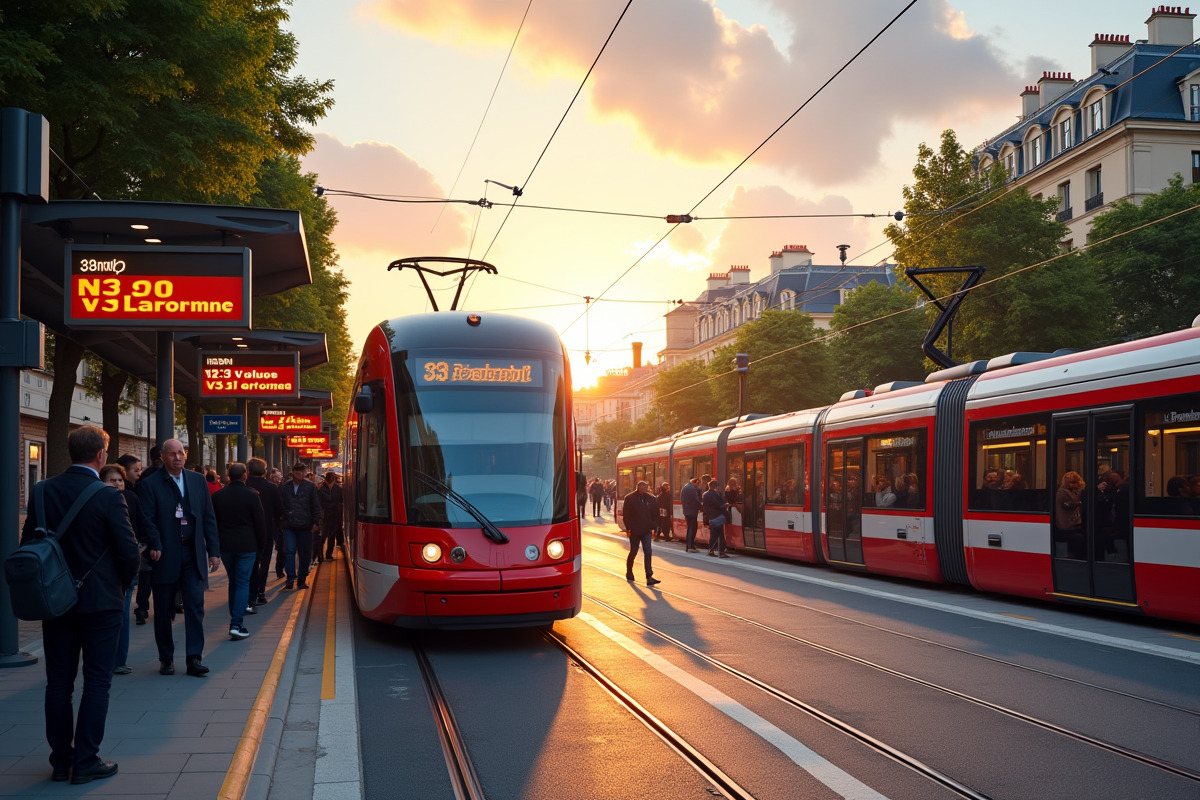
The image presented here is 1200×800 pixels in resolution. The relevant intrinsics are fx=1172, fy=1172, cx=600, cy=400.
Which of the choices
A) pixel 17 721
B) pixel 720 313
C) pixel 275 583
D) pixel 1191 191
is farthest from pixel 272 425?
pixel 720 313

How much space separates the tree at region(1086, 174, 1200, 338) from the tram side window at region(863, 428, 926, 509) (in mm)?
25610

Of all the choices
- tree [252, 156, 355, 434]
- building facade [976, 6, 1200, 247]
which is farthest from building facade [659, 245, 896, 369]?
tree [252, 156, 355, 434]

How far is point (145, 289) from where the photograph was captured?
11922mm

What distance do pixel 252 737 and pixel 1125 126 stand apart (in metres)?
53.0

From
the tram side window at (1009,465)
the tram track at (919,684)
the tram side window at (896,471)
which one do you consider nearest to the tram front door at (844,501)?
the tram side window at (896,471)

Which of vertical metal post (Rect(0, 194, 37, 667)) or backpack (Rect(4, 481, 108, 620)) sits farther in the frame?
vertical metal post (Rect(0, 194, 37, 667))

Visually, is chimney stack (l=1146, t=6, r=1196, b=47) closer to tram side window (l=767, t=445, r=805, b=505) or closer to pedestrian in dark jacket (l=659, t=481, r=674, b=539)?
pedestrian in dark jacket (l=659, t=481, r=674, b=539)

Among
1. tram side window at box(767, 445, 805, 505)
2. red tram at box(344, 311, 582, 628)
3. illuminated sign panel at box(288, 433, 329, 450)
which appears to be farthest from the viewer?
illuminated sign panel at box(288, 433, 329, 450)

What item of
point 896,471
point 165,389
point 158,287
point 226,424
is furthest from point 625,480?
point 158,287

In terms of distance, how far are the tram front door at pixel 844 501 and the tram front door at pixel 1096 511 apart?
559 centimetres

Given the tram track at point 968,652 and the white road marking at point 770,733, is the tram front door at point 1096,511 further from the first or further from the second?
the white road marking at point 770,733

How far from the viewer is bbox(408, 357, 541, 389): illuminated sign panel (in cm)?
1154

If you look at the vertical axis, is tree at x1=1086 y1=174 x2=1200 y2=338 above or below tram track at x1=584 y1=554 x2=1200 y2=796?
above

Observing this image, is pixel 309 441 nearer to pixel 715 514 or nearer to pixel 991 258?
pixel 715 514
